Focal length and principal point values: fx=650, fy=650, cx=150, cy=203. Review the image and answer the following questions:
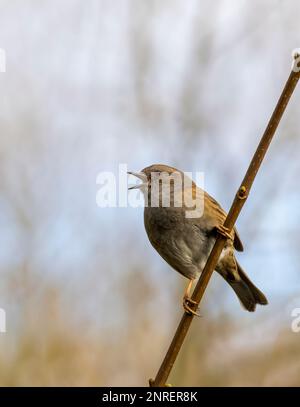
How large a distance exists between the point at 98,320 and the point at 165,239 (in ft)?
5.27

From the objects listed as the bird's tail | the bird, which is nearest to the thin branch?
the bird

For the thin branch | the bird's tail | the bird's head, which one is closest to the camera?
the thin branch

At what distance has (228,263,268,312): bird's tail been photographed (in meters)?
4.48

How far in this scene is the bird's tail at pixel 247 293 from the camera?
4.48 m

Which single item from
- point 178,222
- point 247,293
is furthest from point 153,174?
point 247,293

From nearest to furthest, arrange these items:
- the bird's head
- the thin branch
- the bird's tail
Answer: the thin branch, the bird's head, the bird's tail

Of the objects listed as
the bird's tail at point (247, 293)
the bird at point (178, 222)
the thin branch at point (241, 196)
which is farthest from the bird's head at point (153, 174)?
the thin branch at point (241, 196)

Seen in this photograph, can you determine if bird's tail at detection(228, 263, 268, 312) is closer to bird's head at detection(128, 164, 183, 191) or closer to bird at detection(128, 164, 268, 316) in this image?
bird at detection(128, 164, 268, 316)

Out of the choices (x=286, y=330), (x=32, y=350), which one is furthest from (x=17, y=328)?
(x=286, y=330)

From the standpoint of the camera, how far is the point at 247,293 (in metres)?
4.52

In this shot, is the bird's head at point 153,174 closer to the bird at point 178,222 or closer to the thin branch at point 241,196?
the bird at point 178,222

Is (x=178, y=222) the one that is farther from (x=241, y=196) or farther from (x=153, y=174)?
(x=241, y=196)

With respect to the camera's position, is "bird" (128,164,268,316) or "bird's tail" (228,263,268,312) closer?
"bird" (128,164,268,316)
